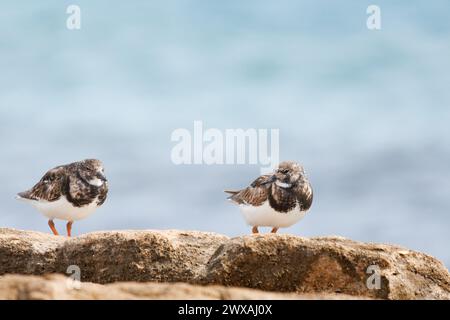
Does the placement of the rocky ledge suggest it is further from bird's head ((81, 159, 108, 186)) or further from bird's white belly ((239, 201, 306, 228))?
bird's head ((81, 159, 108, 186))

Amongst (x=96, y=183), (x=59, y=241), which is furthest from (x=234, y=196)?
(x=59, y=241)

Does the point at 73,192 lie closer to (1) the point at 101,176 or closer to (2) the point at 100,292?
(1) the point at 101,176

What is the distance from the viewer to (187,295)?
495 centimetres

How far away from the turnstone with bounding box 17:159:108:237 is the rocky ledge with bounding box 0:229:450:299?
8.50 ft

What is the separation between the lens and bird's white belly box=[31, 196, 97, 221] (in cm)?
1148

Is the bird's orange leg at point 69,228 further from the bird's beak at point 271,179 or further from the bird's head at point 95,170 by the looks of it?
the bird's beak at point 271,179

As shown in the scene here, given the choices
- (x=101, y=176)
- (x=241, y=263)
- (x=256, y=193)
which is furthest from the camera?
(x=101, y=176)

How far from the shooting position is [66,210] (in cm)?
1149

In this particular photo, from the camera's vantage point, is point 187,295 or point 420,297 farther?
point 420,297

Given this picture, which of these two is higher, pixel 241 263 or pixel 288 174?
pixel 288 174

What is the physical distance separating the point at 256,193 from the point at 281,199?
540mm

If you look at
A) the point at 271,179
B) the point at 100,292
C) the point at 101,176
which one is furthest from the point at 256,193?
the point at 100,292
